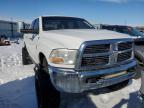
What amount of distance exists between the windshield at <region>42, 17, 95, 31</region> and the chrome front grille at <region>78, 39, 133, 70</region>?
1.95 metres

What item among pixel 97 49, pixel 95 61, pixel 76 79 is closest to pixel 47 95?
pixel 76 79

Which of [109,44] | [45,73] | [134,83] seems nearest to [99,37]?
[109,44]

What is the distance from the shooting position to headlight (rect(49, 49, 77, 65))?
366 cm

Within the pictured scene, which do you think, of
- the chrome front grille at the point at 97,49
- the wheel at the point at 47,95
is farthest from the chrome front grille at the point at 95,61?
the wheel at the point at 47,95

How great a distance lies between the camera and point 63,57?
3758mm

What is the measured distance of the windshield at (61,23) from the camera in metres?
5.43

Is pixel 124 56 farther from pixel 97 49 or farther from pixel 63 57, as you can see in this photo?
pixel 63 57

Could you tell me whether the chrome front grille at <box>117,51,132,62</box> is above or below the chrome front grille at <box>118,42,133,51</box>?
below

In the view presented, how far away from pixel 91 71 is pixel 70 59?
16.5 inches

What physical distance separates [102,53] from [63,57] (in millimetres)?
697

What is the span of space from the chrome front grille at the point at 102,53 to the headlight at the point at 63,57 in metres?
0.17

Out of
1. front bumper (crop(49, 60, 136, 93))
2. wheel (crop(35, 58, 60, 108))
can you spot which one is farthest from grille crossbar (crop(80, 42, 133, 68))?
wheel (crop(35, 58, 60, 108))

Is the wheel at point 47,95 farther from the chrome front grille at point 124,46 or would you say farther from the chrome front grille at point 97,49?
the chrome front grille at point 124,46

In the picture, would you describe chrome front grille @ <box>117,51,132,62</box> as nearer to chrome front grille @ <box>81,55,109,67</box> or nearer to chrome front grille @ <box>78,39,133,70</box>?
chrome front grille @ <box>78,39,133,70</box>
